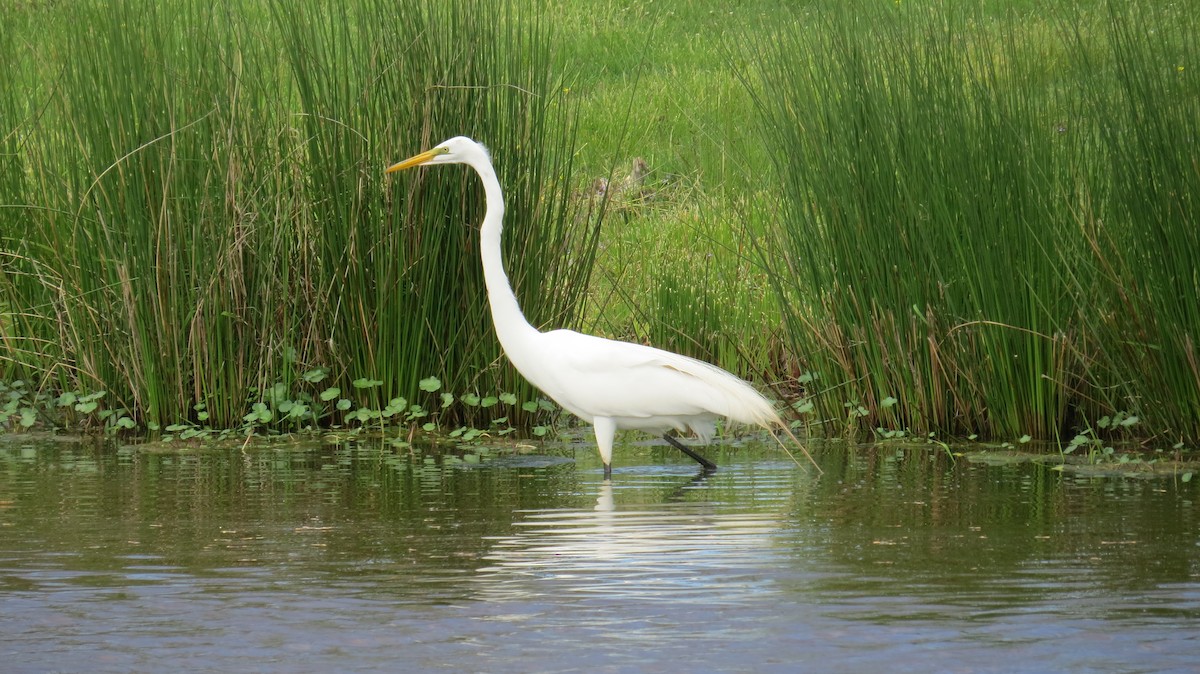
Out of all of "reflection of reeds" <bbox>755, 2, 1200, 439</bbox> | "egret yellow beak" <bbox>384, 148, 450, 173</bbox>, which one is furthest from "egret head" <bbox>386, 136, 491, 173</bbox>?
"reflection of reeds" <bbox>755, 2, 1200, 439</bbox>

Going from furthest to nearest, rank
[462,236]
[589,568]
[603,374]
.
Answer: [462,236]
[603,374]
[589,568]

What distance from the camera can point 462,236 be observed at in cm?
671

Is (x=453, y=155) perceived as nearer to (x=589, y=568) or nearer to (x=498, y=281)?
(x=498, y=281)

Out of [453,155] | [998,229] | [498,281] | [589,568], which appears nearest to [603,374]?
[498,281]

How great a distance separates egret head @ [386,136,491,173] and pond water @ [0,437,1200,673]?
1191mm

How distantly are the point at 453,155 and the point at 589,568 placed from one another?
2.35 metres

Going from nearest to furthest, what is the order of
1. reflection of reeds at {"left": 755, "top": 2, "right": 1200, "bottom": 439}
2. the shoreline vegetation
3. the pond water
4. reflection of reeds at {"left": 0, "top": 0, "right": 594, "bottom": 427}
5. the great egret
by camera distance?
1. the pond water
2. reflection of reeds at {"left": 755, "top": 2, "right": 1200, "bottom": 439}
3. the great egret
4. the shoreline vegetation
5. reflection of reeds at {"left": 0, "top": 0, "right": 594, "bottom": 427}

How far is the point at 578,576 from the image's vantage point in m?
4.13

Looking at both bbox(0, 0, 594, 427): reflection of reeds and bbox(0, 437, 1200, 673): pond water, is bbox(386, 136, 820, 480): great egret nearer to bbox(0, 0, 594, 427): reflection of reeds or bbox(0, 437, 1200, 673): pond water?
bbox(0, 437, 1200, 673): pond water

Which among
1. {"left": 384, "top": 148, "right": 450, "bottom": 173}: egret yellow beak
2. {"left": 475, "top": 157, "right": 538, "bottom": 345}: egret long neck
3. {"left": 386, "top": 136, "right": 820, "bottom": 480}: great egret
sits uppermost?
{"left": 384, "top": 148, "right": 450, "bottom": 173}: egret yellow beak

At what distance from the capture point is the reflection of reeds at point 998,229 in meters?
5.60

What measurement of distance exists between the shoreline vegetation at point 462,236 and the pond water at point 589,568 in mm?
583

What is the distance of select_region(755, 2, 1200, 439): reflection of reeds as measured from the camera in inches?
220

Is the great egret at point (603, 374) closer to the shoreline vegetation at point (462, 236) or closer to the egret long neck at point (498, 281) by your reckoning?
the egret long neck at point (498, 281)
